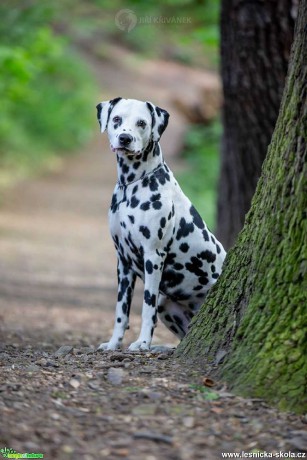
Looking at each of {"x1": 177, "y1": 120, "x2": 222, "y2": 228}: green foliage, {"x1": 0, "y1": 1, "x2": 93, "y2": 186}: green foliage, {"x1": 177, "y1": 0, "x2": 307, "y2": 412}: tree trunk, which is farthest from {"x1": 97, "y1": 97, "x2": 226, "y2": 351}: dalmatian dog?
{"x1": 177, "y1": 120, "x2": 222, "y2": 228}: green foliage

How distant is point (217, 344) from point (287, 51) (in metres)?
3.91

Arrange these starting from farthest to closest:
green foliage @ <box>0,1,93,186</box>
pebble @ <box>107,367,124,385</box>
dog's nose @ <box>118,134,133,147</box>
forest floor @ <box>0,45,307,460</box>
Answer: green foliage @ <box>0,1,93,186</box>
dog's nose @ <box>118,134,133,147</box>
pebble @ <box>107,367,124,385</box>
forest floor @ <box>0,45,307,460</box>

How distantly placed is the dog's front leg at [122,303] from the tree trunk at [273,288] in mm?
909

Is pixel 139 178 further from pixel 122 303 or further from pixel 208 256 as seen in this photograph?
pixel 122 303

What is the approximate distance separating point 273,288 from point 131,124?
161cm

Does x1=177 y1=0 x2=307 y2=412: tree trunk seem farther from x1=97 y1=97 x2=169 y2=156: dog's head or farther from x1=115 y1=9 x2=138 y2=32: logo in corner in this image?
x1=115 y1=9 x2=138 y2=32: logo in corner

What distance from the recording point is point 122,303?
5562mm

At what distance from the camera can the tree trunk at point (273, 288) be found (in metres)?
3.98

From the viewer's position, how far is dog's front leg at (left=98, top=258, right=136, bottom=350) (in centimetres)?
551

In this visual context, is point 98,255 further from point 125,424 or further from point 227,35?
point 125,424

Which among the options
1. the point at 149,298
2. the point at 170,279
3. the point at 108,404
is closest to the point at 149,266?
the point at 149,298

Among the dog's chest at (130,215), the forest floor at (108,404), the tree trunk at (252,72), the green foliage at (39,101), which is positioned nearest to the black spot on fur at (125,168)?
the dog's chest at (130,215)

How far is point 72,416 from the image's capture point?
12.4 ft

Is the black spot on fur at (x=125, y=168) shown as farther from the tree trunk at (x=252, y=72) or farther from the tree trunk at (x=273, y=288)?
the tree trunk at (x=252, y=72)
